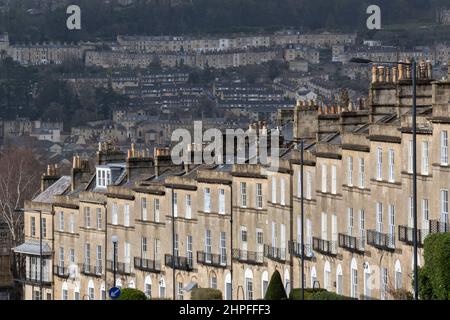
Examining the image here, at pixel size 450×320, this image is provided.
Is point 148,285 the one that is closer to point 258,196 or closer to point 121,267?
point 121,267

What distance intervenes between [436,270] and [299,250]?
15.2 meters

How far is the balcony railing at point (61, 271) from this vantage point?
85.6 meters

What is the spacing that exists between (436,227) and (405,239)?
7.18 feet

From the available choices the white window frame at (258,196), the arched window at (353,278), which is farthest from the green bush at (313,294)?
the white window frame at (258,196)

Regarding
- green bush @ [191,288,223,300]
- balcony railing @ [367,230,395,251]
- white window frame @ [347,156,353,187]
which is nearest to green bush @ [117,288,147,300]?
green bush @ [191,288,223,300]

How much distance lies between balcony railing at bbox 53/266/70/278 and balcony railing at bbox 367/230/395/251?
23.9 metres

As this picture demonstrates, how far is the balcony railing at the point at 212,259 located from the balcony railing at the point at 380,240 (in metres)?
10.9

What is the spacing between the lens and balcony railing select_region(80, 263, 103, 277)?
82500mm

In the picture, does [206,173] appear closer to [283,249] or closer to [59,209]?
[283,249]

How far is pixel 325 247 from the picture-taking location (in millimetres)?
66250

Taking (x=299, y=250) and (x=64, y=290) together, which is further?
(x=64, y=290)

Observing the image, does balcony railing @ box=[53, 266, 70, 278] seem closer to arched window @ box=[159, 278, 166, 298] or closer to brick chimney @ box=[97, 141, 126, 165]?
brick chimney @ box=[97, 141, 126, 165]

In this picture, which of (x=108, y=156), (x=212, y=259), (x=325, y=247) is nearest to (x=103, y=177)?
(x=108, y=156)

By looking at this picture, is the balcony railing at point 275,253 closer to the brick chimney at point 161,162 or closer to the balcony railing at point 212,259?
the balcony railing at point 212,259
